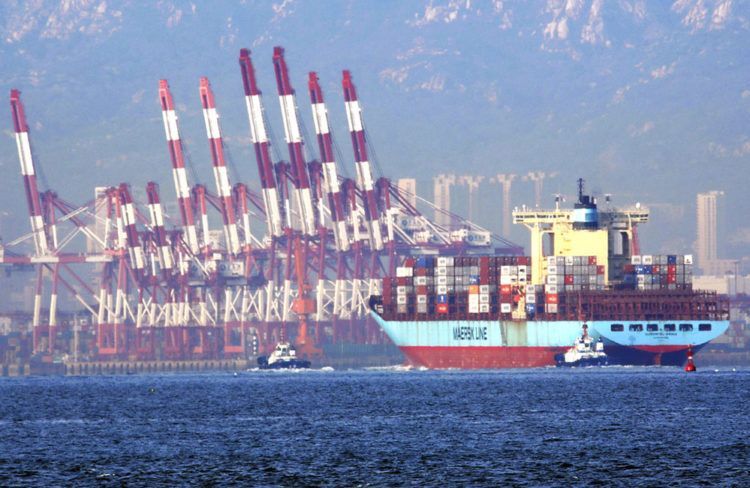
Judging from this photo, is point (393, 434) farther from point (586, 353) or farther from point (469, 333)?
point (469, 333)

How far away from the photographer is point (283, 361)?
187 m

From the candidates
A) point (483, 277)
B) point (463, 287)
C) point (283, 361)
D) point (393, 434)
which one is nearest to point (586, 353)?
point (483, 277)

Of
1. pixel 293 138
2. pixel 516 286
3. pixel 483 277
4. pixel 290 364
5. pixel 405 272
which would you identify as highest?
pixel 293 138

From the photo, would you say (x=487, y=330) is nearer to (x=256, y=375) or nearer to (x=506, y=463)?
(x=256, y=375)

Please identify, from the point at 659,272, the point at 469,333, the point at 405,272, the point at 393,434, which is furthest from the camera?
the point at 405,272

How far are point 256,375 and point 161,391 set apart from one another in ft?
118

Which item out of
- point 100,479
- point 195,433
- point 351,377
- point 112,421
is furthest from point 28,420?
point 351,377

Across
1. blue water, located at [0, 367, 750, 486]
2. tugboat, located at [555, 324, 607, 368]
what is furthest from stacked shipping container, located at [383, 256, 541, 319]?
blue water, located at [0, 367, 750, 486]

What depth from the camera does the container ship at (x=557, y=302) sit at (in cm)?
15775

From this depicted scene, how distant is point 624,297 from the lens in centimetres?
15850

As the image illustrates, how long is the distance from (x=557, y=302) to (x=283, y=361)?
3431 cm

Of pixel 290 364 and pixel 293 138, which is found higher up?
pixel 293 138

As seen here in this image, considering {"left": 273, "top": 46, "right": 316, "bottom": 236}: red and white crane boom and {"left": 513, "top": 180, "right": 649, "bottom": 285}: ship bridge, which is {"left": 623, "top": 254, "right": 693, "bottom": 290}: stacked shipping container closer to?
{"left": 513, "top": 180, "right": 649, "bottom": 285}: ship bridge

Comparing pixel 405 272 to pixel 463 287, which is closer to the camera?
pixel 463 287
